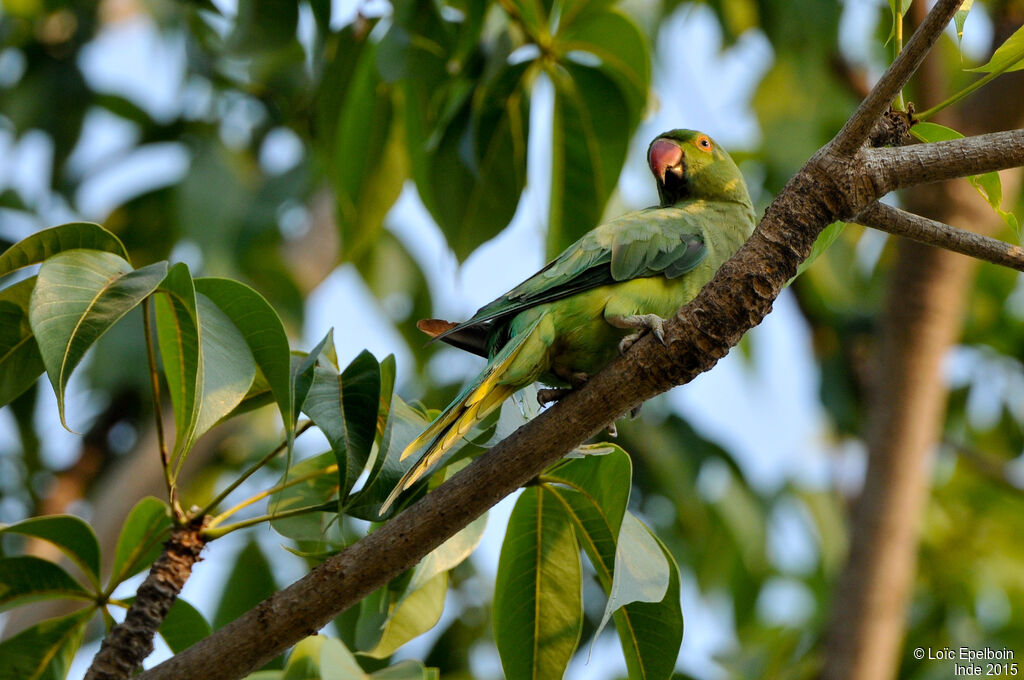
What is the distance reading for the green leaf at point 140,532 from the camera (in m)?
2.19

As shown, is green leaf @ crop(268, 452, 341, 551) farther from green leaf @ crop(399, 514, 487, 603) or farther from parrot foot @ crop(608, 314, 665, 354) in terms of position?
parrot foot @ crop(608, 314, 665, 354)

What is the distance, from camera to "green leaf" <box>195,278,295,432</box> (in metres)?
1.84

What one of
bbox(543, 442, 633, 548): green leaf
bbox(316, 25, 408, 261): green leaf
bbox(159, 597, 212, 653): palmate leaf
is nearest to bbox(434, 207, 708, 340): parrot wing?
bbox(543, 442, 633, 548): green leaf

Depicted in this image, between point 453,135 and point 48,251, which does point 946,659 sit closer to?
point 453,135

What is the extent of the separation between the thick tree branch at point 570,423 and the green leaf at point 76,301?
1.68 feet

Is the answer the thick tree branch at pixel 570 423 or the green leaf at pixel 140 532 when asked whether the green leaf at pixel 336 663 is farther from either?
the green leaf at pixel 140 532

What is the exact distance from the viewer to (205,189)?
5.05 meters

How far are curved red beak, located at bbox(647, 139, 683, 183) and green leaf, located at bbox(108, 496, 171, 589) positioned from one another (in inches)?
73.8

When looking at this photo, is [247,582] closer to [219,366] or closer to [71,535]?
[71,535]

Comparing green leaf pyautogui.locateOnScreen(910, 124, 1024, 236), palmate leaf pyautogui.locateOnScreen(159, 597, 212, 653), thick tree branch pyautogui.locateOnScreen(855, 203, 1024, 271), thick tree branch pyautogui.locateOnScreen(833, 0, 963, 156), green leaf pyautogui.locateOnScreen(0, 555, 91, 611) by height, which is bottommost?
palmate leaf pyautogui.locateOnScreen(159, 597, 212, 653)

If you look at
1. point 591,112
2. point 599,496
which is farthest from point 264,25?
point 599,496

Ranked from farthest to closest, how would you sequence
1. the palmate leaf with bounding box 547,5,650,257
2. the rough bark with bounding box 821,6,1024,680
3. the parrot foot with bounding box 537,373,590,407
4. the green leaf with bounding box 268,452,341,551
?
the rough bark with bounding box 821,6,1024,680, the palmate leaf with bounding box 547,5,650,257, the parrot foot with bounding box 537,373,590,407, the green leaf with bounding box 268,452,341,551

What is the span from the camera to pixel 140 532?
221 centimetres

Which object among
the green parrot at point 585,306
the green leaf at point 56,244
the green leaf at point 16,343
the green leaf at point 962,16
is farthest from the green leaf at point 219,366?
the green leaf at point 962,16
